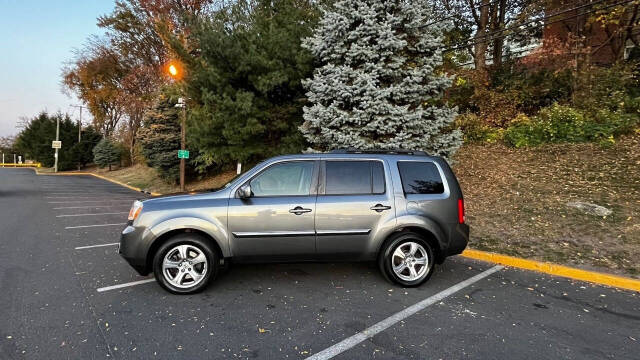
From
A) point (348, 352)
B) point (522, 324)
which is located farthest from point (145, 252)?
point (522, 324)

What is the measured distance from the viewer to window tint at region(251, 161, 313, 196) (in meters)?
4.21

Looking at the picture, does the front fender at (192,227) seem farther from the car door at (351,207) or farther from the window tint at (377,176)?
the window tint at (377,176)

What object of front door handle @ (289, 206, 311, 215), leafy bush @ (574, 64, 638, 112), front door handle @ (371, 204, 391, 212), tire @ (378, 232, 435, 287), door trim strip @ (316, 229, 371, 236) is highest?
leafy bush @ (574, 64, 638, 112)

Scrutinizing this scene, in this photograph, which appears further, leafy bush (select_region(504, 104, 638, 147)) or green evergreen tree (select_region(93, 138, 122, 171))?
green evergreen tree (select_region(93, 138, 122, 171))

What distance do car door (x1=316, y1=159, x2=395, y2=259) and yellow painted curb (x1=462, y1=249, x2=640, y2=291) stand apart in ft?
7.84

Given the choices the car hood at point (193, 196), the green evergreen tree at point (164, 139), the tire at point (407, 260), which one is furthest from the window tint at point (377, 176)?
the green evergreen tree at point (164, 139)

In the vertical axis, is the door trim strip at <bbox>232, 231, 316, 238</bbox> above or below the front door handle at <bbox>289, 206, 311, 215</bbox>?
below

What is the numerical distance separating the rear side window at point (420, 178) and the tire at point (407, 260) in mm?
605

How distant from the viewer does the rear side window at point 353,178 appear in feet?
14.1

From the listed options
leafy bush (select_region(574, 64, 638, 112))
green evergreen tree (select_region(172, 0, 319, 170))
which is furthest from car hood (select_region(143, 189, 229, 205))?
leafy bush (select_region(574, 64, 638, 112))

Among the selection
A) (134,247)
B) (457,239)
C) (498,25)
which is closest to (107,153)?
(498,25)

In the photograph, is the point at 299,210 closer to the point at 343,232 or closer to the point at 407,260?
the point at 343,232

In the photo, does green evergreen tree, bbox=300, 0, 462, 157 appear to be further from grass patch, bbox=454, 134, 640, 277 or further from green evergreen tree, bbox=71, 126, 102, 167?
green evergreen tree, bbox=71, 126, 102, 167

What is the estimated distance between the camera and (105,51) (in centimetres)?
3094
